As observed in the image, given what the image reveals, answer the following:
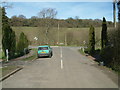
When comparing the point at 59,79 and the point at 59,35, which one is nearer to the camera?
the point at 59,79

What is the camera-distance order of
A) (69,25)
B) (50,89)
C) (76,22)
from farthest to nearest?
1. (76,22)
2. (69,25)
3. (50,89)

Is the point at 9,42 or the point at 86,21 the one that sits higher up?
the point at 86,21

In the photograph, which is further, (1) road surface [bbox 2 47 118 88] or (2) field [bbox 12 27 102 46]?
(2) field [bbox 12 27 102 46]

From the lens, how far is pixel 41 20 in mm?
72688

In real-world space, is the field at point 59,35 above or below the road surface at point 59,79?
above

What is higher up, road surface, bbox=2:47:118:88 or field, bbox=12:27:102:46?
field, bbox=12:27:102:46

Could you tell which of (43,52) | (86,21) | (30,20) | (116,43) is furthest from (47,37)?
(116,43)

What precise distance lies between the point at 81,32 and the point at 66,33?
232 inches

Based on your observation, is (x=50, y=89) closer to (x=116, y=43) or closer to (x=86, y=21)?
(x=116, y=43)

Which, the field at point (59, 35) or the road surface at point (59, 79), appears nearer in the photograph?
the road surface at point (59, 79)

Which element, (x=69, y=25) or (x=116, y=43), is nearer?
(x=116, y=43)

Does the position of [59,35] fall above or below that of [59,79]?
above

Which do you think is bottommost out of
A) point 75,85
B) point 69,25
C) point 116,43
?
point 75,85

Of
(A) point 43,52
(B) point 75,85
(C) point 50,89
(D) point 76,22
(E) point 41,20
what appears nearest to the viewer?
(C) point 50,89
